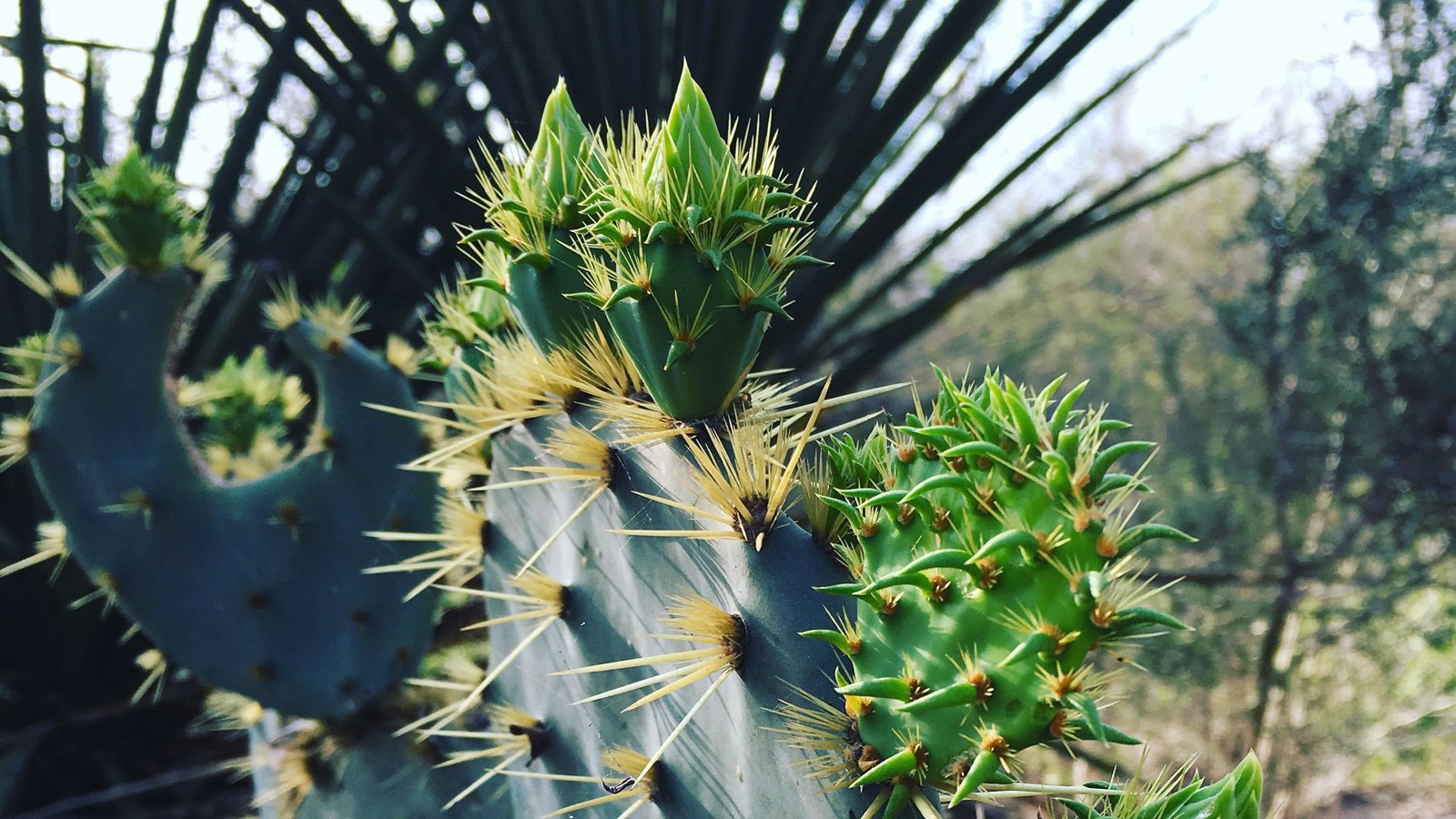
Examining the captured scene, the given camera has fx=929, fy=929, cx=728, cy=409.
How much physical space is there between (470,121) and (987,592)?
1668mm

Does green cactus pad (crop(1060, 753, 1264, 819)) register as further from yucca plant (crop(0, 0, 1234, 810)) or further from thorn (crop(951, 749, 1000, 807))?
yucca plant (crop(0, 0, 1234, 810))

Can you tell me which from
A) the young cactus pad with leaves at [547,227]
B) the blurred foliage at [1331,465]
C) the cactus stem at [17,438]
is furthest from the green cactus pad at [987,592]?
the blurred foliage at [1331,465]

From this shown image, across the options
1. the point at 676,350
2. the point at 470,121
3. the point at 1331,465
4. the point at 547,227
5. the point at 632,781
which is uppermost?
the point at 470,121

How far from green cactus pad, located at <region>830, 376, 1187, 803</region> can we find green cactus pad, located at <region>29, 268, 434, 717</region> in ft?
2.02

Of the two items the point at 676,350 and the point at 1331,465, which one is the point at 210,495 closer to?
the point at 676,350

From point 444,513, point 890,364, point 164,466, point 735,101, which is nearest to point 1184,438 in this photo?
point 890,364

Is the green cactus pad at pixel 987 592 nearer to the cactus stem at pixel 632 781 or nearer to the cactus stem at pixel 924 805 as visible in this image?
the cactus stem at pixel 924 805

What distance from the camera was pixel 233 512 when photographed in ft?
2.98

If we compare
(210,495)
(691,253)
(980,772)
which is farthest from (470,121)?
(980,772)

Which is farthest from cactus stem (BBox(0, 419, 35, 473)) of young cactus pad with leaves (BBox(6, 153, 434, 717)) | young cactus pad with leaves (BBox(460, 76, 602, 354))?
young cactus pad with leaves (BBox(460, 76, 602, 354))

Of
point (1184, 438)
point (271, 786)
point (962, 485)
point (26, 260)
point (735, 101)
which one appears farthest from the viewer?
point (1184, 438)

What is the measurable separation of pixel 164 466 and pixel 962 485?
31.3 inches

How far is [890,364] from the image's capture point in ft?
10.2

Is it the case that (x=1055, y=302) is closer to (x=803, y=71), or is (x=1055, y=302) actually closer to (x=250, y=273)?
(x=803, y=71)
